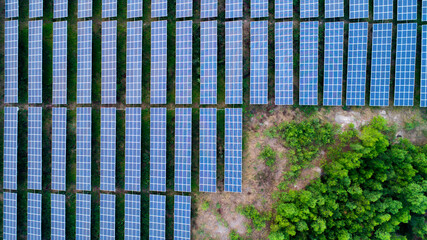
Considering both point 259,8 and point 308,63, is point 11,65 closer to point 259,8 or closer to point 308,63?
point 259,8

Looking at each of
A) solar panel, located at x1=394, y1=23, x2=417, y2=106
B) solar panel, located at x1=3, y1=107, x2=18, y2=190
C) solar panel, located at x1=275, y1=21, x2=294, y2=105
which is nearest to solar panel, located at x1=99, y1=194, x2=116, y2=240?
solar panel, located at x1=3, y1=107, x2=18, y2=190

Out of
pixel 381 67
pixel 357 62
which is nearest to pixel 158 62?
pixel 357 62

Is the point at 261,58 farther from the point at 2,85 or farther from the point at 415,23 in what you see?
the point at 2,85

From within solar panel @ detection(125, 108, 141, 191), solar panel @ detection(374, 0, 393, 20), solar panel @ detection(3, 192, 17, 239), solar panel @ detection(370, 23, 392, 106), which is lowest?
solar panel @ detection(3, 192, 17, 239)

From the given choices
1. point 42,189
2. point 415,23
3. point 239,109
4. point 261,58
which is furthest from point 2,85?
point 415,23

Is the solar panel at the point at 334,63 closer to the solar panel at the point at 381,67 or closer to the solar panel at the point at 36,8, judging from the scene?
the solar panel at the point at 381,67

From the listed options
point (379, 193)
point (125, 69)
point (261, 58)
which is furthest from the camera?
point (125, 69)

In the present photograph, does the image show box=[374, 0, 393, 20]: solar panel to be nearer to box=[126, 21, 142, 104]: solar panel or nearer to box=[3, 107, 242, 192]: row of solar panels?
box=[3, 107, 242, 192]: row of solar panels
